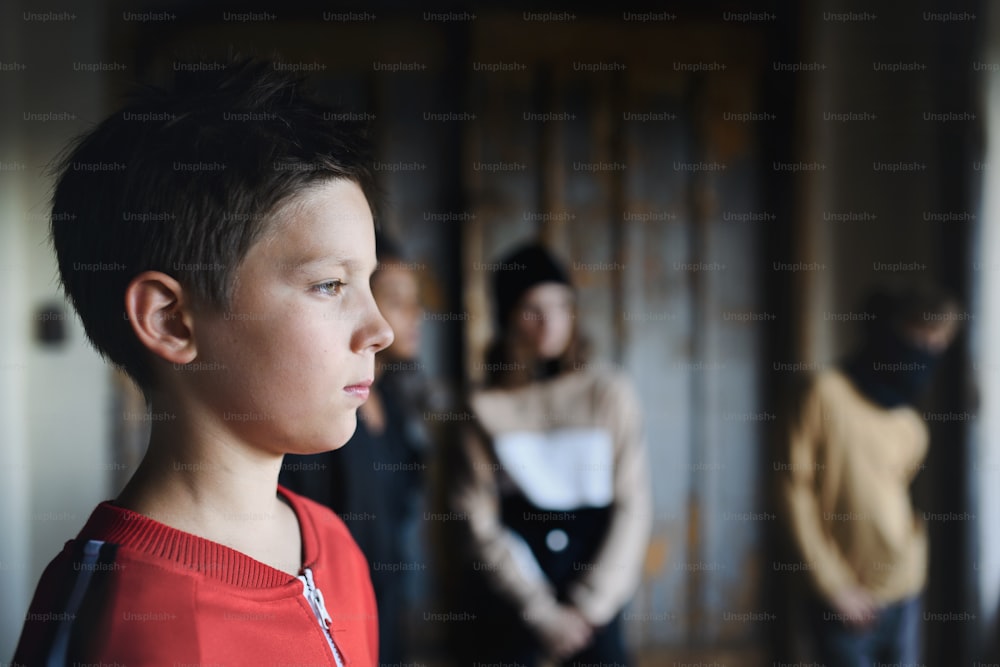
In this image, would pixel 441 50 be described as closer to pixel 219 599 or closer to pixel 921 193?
pixel 921 193

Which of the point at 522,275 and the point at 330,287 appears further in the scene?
the point at 522,275

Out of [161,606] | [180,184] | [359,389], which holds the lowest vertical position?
[161,606]

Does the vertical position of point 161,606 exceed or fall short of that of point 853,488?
it exceeds it

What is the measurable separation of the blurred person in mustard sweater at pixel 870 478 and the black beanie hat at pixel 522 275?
536mm

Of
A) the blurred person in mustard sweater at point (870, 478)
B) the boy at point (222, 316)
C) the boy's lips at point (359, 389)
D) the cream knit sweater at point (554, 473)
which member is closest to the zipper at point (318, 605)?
the boy at point (222, 316)

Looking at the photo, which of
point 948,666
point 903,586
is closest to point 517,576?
point 903,586

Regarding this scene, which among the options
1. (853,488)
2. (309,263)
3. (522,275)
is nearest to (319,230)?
(309,263)

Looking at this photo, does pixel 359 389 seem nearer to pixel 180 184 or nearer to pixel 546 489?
A: pixel 180 184

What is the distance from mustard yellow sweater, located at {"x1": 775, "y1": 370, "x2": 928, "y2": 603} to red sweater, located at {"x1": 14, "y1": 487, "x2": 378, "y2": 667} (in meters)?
1.17

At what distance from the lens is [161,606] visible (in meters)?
0.41

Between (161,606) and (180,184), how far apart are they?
0.79ft

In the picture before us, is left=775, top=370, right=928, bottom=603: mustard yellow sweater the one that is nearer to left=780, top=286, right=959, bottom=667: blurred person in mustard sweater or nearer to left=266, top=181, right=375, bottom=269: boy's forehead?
left=780, top=286, right=959, bottom=667: blurred person in mustard sweater

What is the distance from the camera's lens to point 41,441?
31.1 inches

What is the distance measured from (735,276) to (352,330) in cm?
171
